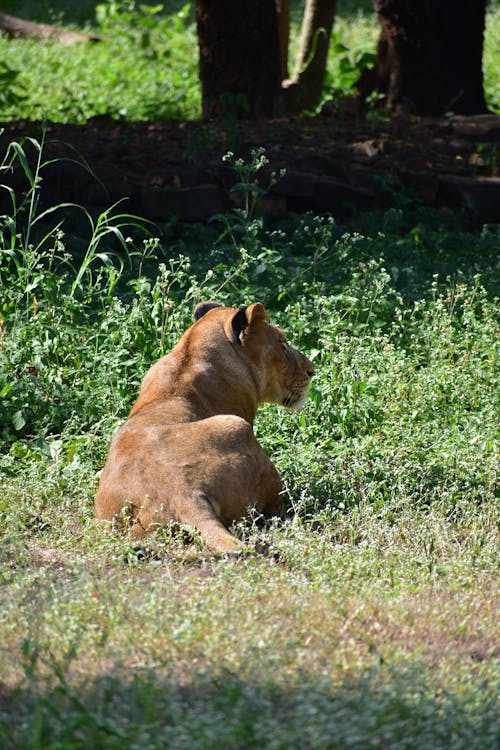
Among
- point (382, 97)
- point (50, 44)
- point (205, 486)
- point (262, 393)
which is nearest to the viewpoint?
point (205, 486)

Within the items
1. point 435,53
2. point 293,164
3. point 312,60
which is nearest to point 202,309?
point 293,164

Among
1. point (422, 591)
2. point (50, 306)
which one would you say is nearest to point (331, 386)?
point (50, 306)

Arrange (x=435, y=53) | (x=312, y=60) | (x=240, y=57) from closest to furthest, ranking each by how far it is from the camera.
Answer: (x=240, y=57), (x=435, y=53), (x=312, y=60)

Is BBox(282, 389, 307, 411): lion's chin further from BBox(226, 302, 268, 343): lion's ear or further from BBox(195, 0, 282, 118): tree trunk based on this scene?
BBox(195, 0, 282, 118): tree trunk

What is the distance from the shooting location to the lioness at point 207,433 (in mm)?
4699

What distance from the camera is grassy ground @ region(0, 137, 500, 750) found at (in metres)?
3.01

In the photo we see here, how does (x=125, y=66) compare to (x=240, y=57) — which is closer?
(x=240, y=57)

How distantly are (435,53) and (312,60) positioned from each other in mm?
2357

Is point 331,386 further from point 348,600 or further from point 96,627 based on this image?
point 96,627

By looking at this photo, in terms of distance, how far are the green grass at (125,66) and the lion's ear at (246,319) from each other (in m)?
8.18

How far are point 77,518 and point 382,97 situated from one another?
28.5 ft

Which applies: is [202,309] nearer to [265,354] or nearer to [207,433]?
[265,354]

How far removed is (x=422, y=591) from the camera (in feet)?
13.6

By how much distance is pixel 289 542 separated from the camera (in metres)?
4.49
